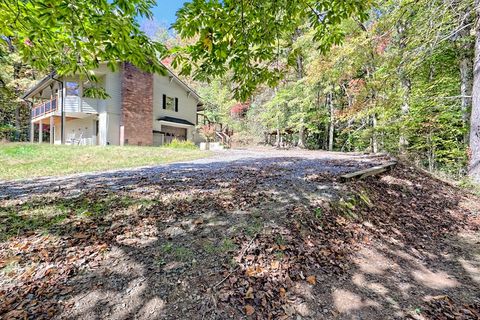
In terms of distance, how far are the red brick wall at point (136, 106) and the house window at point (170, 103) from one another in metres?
1.77

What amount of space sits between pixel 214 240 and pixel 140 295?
3.17ft

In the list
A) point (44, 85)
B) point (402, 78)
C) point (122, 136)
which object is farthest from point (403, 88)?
point (44, 85)

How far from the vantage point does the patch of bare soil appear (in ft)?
6.56

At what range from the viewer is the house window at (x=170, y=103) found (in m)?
19.1

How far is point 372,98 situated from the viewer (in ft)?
37.4

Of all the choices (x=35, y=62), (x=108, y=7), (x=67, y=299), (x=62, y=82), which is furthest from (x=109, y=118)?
(x=67, y=299)

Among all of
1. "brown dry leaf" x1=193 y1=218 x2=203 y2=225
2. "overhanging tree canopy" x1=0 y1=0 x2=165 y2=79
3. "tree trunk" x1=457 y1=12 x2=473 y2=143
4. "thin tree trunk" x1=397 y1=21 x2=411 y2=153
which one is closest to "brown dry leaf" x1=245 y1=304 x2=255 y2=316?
"brown dry leaf" x1=193 y1=218 x2=203 y2=225

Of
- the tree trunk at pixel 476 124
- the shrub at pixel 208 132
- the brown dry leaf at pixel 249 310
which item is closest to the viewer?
the brown dry leaf at pixel 249 310

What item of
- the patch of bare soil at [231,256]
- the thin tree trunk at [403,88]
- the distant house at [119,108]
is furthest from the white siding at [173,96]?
the patch of bare soil at [231,256]

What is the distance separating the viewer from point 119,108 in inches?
626

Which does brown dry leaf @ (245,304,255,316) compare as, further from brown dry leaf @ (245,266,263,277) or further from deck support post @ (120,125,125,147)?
deck support post @ (120,125,125,147)

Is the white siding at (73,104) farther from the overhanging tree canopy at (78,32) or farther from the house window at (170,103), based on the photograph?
the overhanging tree canopy at (78,32)

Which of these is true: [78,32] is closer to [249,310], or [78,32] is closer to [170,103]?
[249,310]

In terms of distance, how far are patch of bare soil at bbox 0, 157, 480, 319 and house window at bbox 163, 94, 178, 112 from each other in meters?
16.0
